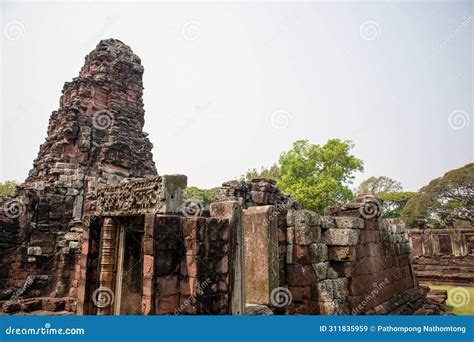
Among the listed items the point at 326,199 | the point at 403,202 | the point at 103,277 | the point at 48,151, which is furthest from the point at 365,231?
the point at 403,202

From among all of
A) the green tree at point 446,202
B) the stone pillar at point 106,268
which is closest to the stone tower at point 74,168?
the stone pillar at point 106,268

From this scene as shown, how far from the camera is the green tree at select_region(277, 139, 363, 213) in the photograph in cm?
A: 3042

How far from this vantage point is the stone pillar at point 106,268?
5.98 metres

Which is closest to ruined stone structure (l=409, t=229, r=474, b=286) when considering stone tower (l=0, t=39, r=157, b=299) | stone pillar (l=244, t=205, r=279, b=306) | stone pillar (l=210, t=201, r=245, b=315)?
stone pillar (l=244, t=205, r=279, b=306)

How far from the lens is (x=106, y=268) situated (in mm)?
6059

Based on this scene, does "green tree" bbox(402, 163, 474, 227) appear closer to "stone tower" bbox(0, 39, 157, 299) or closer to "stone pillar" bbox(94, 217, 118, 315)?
"stone tower" bbox(0, 39, 157, 299)

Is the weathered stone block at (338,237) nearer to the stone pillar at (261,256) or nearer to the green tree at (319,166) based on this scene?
the stone pillar at (261,256)

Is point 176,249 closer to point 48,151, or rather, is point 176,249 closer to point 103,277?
point 103,277

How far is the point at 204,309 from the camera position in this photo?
12.9ft

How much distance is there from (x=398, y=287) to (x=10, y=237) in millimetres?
→ 12829

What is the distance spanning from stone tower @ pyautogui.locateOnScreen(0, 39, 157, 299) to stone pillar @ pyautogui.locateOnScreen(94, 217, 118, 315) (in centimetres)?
269

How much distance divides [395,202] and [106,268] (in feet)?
146

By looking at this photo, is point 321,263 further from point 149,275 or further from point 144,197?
point 144,197

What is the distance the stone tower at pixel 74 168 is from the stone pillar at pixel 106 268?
2.69 meters
